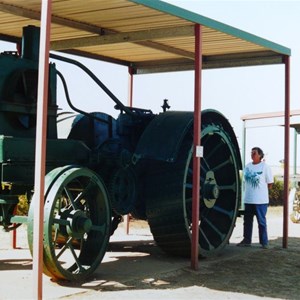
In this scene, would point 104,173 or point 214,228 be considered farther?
point 214,228

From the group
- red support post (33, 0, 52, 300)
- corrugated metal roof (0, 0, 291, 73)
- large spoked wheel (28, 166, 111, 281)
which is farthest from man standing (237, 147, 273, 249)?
red support post (33, 0, 52, 300)

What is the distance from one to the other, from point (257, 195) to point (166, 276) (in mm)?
3118

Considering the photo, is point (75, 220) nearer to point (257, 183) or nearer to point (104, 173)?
point (104, 173)

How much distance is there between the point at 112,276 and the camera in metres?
7.12

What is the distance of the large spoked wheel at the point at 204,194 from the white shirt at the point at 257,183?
736 mm

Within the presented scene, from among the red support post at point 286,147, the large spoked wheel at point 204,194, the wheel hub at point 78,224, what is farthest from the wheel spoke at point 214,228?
the wheel hub at point 78,224

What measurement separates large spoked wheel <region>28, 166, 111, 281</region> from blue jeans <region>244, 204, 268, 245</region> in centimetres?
339

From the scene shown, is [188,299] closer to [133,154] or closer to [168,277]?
[168,277]

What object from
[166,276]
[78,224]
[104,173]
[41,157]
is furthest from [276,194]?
[41,157]

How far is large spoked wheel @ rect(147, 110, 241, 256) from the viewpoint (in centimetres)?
793

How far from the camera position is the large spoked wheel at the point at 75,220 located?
6207 millimetres

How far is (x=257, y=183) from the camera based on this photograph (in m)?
9.96

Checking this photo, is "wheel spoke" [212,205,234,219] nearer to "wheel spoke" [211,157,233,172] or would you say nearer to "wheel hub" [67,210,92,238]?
"wheel spoke" [211,157,233,172]

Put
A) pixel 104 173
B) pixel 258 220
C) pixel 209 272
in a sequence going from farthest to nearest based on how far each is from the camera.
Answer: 1. pixel 258 220
2. pixel 104 173
3. pixel 209 272
